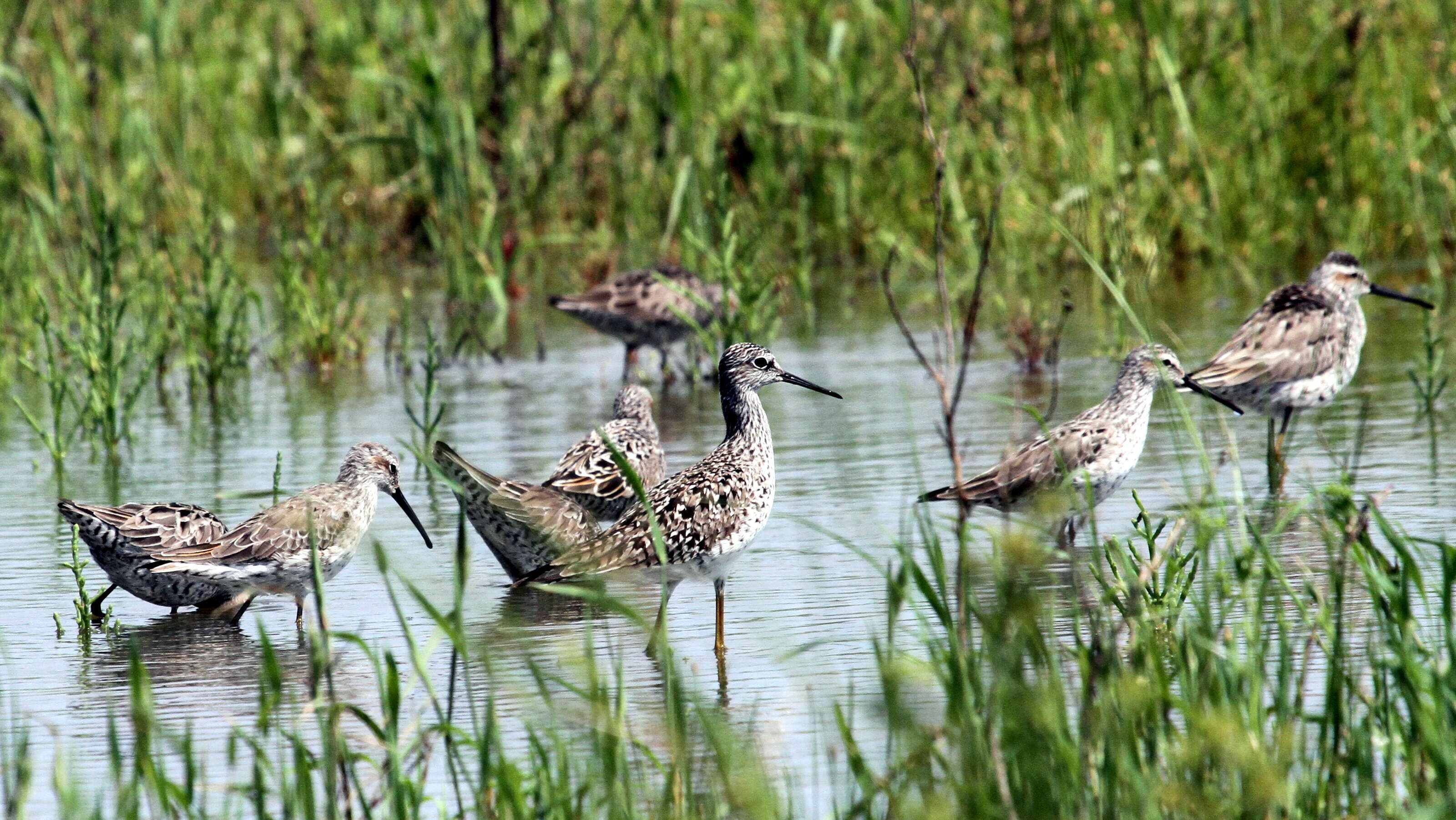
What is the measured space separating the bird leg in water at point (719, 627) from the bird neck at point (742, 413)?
86 centimetres

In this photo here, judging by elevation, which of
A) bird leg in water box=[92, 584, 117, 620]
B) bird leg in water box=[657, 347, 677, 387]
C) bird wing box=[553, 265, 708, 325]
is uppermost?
bird wing box=[553, 265, 708, 325]

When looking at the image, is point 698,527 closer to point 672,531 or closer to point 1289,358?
point 672,531

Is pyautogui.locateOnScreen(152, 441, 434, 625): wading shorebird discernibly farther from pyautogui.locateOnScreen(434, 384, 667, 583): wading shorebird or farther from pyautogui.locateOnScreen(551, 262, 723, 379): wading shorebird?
pyautogui.locateOnScreen(551, 262, 723, 379): wading shorebird

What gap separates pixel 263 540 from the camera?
24.8 ft

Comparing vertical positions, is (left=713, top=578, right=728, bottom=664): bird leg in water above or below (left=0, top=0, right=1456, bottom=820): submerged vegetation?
below

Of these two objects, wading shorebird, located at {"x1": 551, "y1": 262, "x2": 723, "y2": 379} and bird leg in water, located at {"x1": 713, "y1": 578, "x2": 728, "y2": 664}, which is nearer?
bird leg in water, located at {"x1": 713, "y1": 578, "x2": 728, "y2": 664}

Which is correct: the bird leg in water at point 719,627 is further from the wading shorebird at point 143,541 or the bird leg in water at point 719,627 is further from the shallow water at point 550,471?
the wading shorebird at point 143,541

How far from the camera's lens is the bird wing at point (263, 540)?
24.6 ft

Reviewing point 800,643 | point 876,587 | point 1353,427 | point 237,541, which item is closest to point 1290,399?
point 1353,427

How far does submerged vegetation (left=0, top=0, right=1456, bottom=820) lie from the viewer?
20.9 feet

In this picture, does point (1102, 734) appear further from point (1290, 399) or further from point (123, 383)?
point (123, 383)

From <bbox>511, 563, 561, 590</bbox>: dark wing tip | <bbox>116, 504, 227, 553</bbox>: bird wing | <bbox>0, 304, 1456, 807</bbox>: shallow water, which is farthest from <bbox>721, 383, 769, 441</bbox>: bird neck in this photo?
<bbox>116, 504, 227, 553</bbox>: bird wing

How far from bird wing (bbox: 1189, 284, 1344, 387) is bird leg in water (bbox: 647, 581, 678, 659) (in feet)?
10.2

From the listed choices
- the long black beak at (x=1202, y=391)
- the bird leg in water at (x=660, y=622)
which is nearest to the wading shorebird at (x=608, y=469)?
the bird leg in water at (x=660, y=622)
